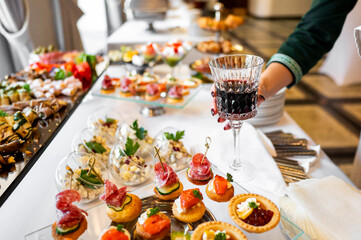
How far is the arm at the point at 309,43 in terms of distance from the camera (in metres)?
1.47

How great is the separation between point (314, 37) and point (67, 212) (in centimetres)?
133

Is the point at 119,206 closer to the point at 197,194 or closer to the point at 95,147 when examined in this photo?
the point at 197,194

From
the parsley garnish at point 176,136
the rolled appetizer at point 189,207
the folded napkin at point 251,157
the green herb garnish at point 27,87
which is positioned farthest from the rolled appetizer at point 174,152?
the green herb garnish at point 27,87

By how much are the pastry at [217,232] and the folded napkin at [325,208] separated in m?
0.22

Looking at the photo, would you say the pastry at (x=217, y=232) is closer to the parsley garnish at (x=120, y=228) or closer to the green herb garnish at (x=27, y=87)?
the parsley garnish at (x=120, y=228)

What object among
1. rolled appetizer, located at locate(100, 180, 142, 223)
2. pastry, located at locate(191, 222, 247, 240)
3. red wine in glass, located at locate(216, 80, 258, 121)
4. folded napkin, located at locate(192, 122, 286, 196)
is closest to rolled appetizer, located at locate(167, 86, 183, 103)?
folded napkin, located at locate(192, 122, 286, 196)

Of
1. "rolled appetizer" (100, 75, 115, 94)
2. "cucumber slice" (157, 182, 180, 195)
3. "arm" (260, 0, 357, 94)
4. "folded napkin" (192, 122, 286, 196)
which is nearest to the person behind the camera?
"cucumber slice" (157, 182, 180, 195)

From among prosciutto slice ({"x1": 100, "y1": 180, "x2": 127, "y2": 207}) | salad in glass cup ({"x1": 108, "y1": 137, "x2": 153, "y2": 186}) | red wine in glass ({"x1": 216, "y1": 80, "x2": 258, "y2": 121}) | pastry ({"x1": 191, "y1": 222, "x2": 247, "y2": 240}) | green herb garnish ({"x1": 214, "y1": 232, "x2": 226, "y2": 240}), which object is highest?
red wine in glass ({"x1": 216, "y1": 80, "x2": 258, "y2": 121})

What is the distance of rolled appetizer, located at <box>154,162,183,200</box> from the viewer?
1085 mm

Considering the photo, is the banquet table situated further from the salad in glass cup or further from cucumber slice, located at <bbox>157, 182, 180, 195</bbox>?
cucumber slice, located at <bbox>157, 182, 180, 195</bbox>

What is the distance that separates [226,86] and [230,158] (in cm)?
37

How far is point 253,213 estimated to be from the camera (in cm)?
97

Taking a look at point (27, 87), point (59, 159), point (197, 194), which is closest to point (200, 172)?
point (197, 194)

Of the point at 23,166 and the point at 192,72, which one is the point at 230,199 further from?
the point at 192,72
